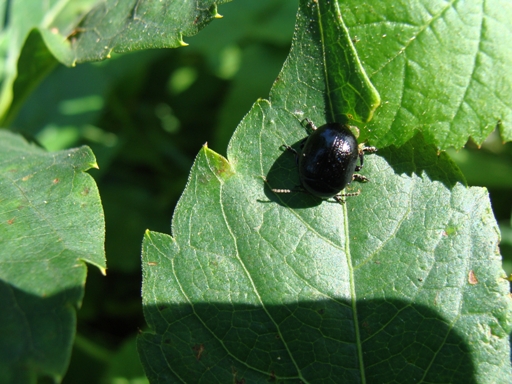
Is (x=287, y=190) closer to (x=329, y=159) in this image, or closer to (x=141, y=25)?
(x=329, y=159)

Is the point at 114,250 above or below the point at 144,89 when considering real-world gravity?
below

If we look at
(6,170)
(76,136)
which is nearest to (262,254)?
(6,170)

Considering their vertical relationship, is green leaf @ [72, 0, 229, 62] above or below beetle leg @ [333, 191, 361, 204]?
above

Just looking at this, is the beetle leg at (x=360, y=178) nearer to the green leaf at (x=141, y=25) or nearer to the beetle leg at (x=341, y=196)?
the beetle leg at (x=341, y=196)

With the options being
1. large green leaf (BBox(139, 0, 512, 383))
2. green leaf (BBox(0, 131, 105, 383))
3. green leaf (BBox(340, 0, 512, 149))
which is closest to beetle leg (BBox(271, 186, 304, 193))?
large green leaf (BBox(139, 0, 512, 383))

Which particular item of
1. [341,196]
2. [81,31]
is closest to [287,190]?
[341,196]

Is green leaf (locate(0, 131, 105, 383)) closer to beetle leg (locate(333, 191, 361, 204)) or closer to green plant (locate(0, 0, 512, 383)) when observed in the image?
green plant (locate(0, 0, 512, 383))

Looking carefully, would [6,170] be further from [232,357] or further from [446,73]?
[446,73]
